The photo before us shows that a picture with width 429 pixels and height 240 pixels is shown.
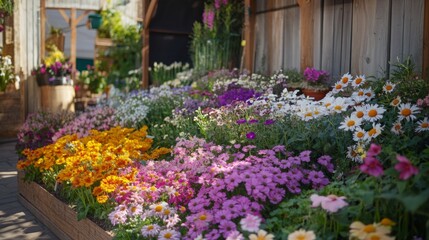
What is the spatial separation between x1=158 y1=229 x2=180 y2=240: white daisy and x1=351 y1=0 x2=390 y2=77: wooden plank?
9.33 ft

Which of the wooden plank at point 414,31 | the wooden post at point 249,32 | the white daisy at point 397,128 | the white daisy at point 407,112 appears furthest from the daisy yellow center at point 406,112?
the wooden post at point 249,32

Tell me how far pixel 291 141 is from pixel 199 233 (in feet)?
3.66

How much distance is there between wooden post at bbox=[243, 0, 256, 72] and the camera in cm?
658

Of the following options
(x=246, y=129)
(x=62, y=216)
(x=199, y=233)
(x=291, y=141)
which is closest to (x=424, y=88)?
(x=291, y=141)

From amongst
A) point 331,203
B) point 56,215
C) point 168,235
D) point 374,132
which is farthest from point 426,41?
point 56,215

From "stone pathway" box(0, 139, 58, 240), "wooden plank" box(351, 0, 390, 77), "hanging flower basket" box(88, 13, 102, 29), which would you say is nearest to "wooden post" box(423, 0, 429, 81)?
"wooden plank" box(351, 0, 390, 77)

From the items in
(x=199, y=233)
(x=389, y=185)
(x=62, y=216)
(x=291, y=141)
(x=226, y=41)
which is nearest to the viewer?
(x=389, y=185)

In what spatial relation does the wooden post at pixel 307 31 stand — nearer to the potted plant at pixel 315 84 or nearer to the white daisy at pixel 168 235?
the potted plant at pixel 315 84

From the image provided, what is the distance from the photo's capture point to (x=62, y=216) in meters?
3.82

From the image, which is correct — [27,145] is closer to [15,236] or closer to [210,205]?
[15,236]

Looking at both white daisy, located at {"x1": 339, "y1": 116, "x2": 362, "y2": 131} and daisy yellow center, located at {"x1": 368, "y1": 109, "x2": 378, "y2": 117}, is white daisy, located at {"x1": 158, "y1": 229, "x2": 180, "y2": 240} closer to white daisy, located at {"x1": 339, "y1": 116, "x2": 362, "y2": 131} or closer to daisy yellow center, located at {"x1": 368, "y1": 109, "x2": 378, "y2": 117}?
white daisy, located at {"x1": 339, "y1": 116, "x2": 362, "y2": 131}

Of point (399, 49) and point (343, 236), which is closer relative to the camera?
point (343, 236)

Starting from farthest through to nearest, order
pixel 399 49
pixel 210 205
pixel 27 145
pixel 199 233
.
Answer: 1. pixel 27 145
2. pixel 399 49
3. pixel 210 205
4. pixel 199 233

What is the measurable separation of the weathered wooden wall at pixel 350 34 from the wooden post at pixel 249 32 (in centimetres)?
19
